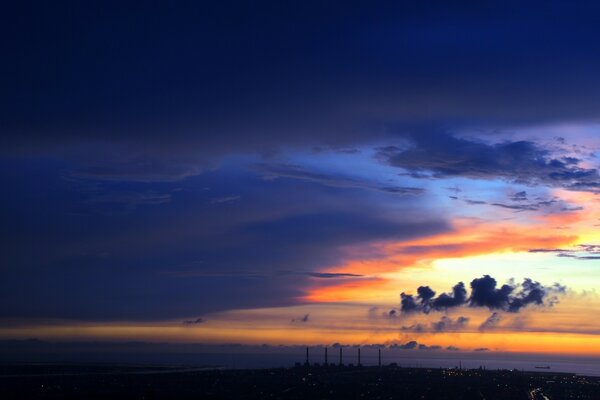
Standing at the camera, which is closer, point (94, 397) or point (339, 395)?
point (94, 397)

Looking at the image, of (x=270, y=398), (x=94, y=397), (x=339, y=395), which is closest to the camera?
(x=94, y=397)

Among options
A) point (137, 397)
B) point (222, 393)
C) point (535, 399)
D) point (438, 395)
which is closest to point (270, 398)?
point (222, 393)

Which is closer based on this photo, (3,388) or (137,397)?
(137,397)

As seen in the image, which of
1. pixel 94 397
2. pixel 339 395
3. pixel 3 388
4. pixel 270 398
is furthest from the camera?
pixel 3 388

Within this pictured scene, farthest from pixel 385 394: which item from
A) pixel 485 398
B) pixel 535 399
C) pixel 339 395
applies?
pixel 535 399

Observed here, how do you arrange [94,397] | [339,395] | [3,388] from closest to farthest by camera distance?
[94,397], [339,395], [3,388]

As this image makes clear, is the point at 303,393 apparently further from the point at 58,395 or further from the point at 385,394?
the point at 58,395

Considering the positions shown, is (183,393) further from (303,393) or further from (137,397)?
(303,393)

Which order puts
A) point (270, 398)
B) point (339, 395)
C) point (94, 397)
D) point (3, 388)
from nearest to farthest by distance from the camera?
point (94, 397), point (270, 398), point (339, 395), point (3, 388)

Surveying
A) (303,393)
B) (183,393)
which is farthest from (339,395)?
(183,393)
